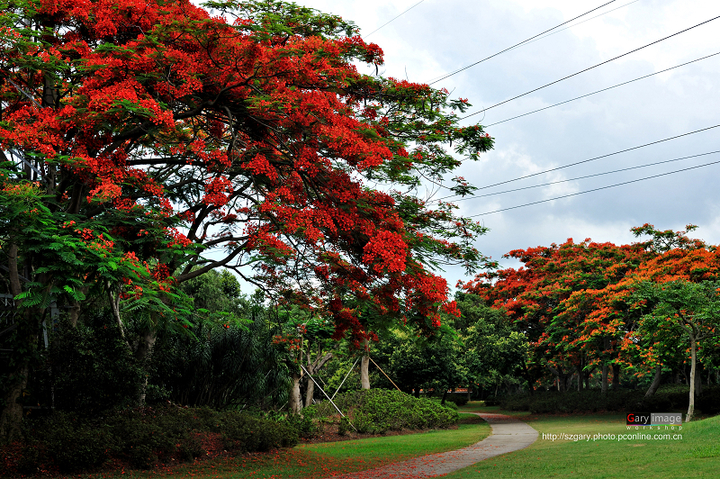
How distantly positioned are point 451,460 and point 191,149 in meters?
9.37

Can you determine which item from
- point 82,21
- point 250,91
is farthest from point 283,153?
point 82,21

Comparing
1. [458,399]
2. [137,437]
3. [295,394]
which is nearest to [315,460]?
[137,437]

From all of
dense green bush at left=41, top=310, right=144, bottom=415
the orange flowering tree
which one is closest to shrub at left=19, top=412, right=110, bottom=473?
dense green bush at left=41, top=310, right=144, bottom=415

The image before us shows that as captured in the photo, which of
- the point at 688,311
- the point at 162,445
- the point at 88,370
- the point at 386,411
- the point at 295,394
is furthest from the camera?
the point at 386,411

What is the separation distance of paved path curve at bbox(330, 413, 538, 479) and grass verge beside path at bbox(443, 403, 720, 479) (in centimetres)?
53

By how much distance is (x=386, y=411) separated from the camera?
74.9 feet

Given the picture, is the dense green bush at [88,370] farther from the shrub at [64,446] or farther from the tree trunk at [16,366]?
the shrub at [64,446]

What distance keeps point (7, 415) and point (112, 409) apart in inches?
90.5

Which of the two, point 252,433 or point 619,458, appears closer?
point 619,458

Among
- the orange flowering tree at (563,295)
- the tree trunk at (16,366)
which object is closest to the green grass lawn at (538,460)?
the tree trunk at (16,366)

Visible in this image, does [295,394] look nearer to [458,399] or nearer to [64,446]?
[64,446]

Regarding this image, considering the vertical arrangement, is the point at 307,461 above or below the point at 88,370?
below

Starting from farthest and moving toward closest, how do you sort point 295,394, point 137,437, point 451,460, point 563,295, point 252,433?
point 563,295
point 295,394
point 252,433
point 451,460
point 137,437

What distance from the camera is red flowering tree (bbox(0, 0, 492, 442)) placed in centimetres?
Result: 855
